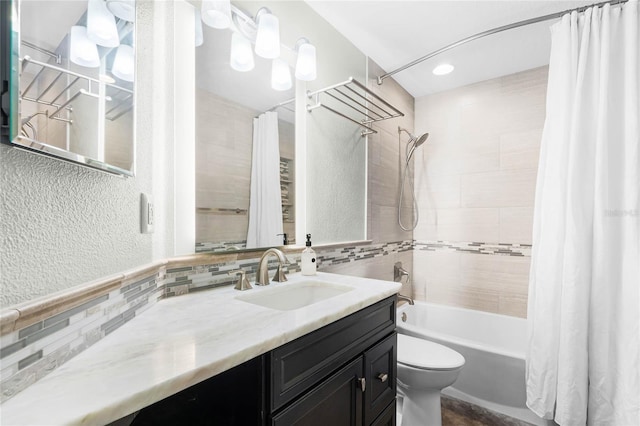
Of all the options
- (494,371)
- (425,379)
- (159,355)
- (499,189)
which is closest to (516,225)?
(499,189)

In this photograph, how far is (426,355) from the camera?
1617mm

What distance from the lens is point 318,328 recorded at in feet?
2.69

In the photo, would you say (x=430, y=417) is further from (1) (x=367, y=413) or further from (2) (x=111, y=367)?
(2) (x=111, y=367)

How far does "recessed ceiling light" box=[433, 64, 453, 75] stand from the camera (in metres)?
2.23

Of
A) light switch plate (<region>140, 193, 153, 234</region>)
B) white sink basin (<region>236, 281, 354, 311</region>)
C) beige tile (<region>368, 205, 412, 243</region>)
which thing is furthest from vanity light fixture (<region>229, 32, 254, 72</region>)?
beige tile (<region>368, 205, 412, 243</region>)

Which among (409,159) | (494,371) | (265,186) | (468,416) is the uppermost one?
(409,159)

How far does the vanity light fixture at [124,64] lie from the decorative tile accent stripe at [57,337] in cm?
55

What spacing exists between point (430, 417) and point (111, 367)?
1621mm

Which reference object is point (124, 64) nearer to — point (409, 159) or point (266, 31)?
point (266, 31)

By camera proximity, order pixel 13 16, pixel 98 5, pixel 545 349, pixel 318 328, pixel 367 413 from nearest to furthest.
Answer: pixel 13 16, pixel 98 5, pixel 318 328, pixel 367 413, pixel 545 349

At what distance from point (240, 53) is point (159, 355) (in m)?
1.20

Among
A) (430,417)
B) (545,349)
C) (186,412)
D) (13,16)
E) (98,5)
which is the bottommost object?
(430,417)

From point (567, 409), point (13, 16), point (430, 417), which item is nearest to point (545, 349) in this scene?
point (567, 409)

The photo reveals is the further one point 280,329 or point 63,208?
point 280,329
